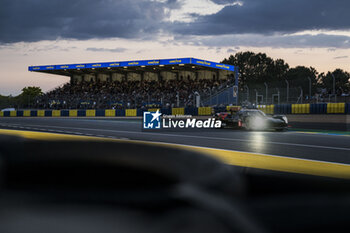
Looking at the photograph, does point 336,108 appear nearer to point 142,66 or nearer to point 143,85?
point 143,85

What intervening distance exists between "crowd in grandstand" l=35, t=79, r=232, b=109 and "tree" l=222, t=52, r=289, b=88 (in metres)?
38.9

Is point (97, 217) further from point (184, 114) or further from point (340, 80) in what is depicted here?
point (340, 80)

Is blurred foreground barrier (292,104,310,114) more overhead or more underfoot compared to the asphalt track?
more overhead

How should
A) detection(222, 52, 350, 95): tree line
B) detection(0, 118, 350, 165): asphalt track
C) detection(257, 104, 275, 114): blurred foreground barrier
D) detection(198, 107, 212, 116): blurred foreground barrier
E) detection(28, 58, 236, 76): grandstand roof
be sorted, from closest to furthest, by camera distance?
detection(0, 118, 350, 165): asphalt track < detection(257, 104, 275, 114): blurred foreground barrier < detection(198, 107, 212, 116): blurred foreground barrier < detection(28, 58, 236, 76): grandstand roof < detection(222, 52, 350, 95): tree line

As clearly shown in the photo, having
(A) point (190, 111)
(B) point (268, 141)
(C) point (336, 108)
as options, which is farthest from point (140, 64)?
(B) point (268, 141)

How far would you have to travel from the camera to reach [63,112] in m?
34.8

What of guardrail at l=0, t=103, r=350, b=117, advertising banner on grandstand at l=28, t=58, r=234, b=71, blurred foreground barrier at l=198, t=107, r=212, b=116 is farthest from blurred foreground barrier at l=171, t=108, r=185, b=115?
advertising banner on grandstand at l=28, t=58, r=234, b=71

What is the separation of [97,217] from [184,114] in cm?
2493

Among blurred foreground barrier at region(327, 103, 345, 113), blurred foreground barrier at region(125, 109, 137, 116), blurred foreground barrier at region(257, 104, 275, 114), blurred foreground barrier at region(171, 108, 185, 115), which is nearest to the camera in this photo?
blurred foreground barrier at region(327, 103, 345, 113)

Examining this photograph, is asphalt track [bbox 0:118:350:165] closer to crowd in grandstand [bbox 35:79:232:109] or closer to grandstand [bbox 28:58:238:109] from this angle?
crowd in grandstand [bbox 35:79:232:109]

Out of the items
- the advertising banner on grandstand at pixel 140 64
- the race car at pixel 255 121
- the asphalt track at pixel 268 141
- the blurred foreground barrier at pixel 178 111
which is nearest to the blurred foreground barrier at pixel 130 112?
the blurred foreground barrier at pixel 178 111

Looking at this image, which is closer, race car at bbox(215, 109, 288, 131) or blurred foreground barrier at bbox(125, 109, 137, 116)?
race car at bbox(215, 109, 288, 131)

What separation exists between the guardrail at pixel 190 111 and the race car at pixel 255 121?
5.93 m

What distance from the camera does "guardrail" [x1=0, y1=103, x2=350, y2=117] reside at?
19703 millimetres
